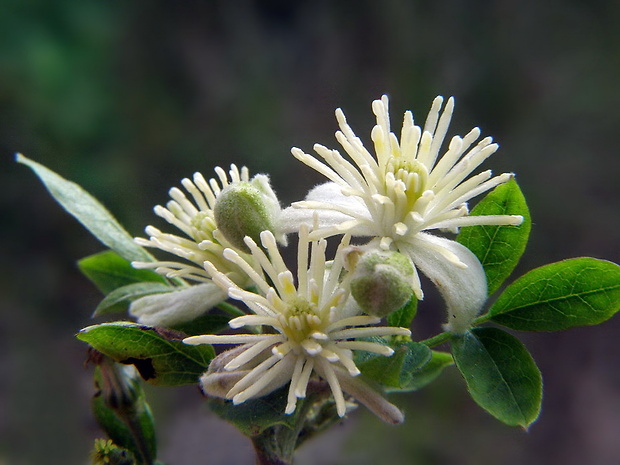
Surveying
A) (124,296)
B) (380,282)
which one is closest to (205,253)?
(124,296)

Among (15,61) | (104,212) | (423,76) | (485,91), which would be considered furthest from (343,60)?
(104,212)

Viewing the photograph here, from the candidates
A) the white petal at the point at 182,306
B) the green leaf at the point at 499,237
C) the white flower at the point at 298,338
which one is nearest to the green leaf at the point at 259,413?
the white flower at the point at 298,338

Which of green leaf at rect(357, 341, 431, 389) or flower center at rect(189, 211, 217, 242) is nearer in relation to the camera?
green leaf at rect(357, 341, 431, 389)

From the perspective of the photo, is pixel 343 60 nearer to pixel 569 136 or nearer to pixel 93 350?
pixel 569 136

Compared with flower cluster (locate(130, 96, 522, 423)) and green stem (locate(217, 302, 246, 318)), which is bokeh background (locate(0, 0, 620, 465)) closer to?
green stem (locate(217, 302, 246, 318))

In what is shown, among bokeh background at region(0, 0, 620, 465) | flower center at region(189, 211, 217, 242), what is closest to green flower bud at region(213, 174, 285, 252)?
flower center at region(189, 211, 217, 242)

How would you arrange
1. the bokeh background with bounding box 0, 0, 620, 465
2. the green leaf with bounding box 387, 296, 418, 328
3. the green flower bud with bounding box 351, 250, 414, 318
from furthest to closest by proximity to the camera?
the bokeh background with bounding box 0, 0, 620, 465, the green leaf with bounding box 387, 296, 418, 328, the green flower bud with bounding box 351, 250, 414, 318

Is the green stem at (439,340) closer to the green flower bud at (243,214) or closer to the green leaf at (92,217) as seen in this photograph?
the green flower bud at (243,214)
